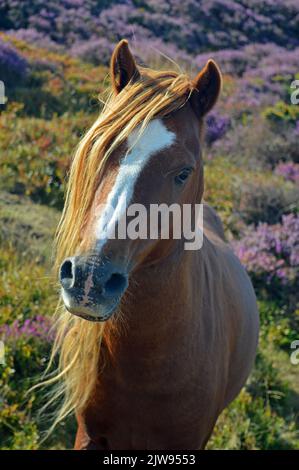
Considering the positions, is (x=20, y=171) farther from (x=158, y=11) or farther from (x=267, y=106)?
(x=158, y=11)

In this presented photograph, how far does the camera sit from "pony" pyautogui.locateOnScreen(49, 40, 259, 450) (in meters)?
2.01

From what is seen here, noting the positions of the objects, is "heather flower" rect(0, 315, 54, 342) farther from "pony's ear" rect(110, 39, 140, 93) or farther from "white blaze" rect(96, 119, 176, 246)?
"white blaze" rect(96, 119, 176, 246)

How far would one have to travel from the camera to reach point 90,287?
1.87 meters

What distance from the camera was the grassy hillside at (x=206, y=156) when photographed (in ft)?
14.1

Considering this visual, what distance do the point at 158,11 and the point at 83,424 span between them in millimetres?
13839

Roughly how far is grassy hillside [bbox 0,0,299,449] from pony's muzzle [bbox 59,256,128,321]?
3.12ft

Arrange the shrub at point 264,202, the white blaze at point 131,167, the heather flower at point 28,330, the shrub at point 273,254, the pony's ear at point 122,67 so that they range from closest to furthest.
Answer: the white blaze at point 131,167
the pony's ear at point 122,67
the heather flower at point 28,330
the shrub at point 273,254
the shrub at point 264,202

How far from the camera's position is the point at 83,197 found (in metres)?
2.25

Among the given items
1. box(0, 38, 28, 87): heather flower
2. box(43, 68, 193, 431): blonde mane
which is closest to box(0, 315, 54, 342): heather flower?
box(43, 68, 193, 431): blonde mane

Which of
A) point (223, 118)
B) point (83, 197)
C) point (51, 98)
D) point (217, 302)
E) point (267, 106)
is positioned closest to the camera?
point (83, 197)

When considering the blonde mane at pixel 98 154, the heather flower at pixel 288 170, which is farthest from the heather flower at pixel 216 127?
the blonde mane at pixel 98 154

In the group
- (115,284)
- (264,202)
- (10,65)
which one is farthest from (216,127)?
(115,284)

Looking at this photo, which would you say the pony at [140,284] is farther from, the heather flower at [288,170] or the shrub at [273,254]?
the heather flower at [288,170]

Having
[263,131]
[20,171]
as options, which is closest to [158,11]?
[263,131]
